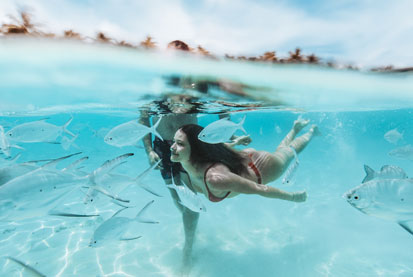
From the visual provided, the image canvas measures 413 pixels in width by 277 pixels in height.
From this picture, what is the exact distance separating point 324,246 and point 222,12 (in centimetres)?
583

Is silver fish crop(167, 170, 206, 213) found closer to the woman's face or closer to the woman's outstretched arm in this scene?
the woman's outstretched arm

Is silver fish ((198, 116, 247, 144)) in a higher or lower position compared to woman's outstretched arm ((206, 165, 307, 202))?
higher

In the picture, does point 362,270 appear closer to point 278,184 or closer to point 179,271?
point 179,271

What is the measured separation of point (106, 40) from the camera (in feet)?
13.1

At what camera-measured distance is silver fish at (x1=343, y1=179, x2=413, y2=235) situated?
8.11 ft

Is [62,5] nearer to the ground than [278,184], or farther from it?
farther from it

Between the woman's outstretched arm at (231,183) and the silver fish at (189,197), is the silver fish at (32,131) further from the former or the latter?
the woman's outstretched arm at (231,183)

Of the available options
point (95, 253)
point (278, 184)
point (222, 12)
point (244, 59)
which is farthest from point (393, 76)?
point (95, 253)

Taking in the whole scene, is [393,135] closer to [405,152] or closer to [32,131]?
[405,152]

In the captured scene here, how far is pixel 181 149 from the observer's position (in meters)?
3.89

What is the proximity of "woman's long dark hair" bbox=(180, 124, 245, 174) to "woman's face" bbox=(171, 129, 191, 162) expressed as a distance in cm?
8

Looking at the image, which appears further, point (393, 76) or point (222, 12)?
point (393, 76)

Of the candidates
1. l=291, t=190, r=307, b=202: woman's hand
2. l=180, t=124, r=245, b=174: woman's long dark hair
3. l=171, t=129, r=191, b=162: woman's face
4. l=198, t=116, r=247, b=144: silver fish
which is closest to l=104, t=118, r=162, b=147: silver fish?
l=171, t=129, r=191, b=162: woman's face

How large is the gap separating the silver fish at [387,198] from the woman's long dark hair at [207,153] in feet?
6.32
